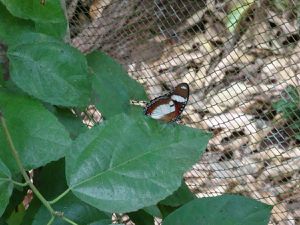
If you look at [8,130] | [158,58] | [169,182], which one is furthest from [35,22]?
[158,58]

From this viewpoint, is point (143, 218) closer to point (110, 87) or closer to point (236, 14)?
point (110, 87)

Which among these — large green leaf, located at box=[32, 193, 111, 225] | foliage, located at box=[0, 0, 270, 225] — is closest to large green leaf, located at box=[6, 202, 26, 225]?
foliage, located at box=[0, 0, 270, 225]

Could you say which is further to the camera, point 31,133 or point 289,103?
point 289,103

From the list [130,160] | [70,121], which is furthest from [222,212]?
[70,121]

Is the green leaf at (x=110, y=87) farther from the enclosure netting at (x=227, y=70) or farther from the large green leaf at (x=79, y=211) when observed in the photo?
the enclosure netting at (x=227, y=70)

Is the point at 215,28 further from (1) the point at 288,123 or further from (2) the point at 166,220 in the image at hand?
(2) the point at 166,220

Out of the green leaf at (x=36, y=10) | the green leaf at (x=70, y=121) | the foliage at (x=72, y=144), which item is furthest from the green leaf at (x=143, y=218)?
the green leaf at (x=36, y=10)

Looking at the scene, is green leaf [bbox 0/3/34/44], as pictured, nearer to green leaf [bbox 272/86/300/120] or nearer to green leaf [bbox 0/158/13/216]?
green leaf [bbox 0/158/13/216]
